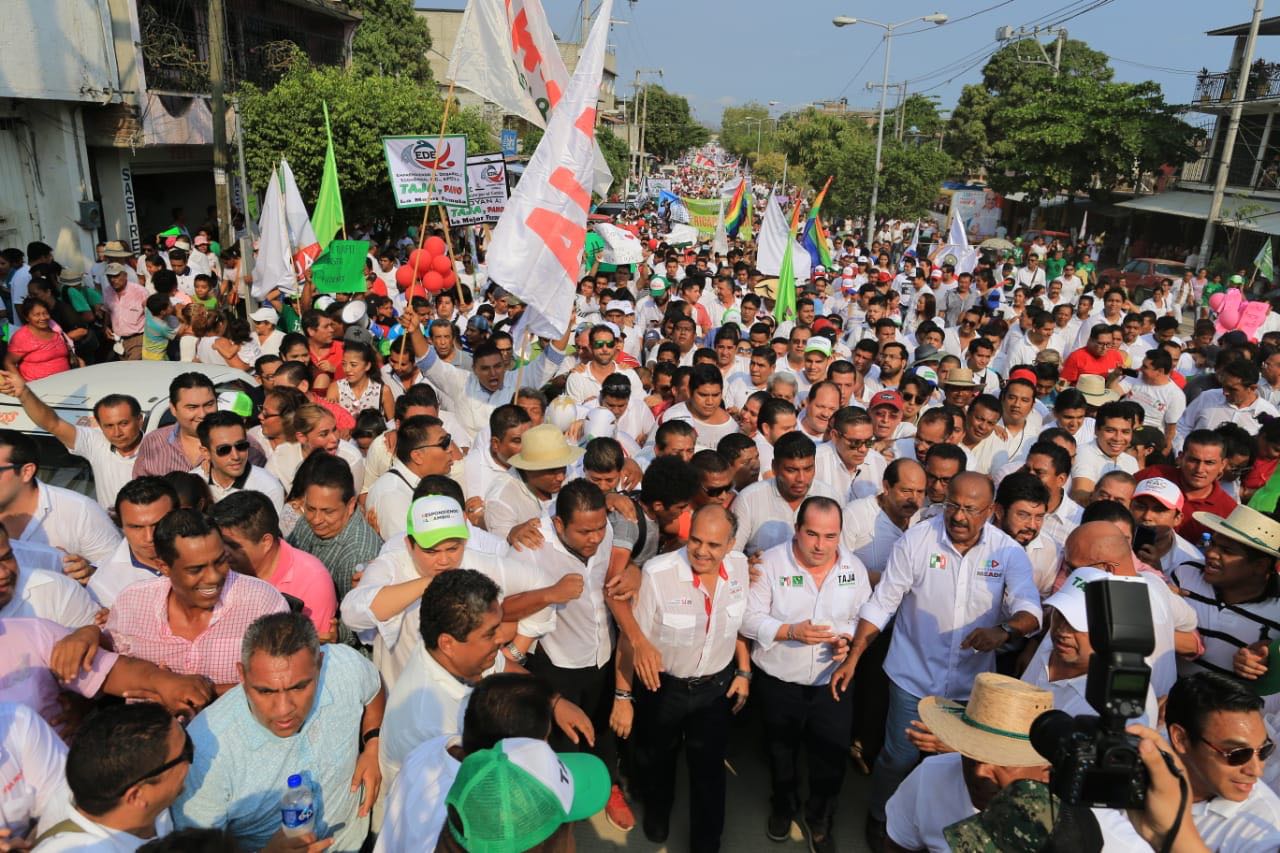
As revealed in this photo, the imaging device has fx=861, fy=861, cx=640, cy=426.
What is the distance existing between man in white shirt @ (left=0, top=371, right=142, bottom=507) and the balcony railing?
31395 millimetres

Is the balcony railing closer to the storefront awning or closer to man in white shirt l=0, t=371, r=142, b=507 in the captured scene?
the storefront awning

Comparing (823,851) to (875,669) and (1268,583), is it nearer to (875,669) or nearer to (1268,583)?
(875,669)

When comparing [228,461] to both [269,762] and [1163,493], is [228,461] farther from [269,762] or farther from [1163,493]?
[1163,493]

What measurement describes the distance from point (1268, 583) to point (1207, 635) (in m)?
0.35

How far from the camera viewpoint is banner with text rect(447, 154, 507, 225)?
1110 centimetres

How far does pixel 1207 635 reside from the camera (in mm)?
3719

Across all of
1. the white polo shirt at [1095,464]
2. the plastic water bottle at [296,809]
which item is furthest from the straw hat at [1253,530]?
the plastic water bottle at [296,809]

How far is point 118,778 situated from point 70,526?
2257 mm

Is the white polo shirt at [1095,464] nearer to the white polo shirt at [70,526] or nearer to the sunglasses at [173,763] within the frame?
the sunglasses at [173,763]

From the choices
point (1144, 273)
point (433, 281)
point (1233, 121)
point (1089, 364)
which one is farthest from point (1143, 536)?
point (1144, 273)

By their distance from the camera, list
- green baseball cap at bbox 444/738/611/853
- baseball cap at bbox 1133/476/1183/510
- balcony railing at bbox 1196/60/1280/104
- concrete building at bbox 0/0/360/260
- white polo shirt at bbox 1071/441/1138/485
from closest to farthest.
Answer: green baseball cap at bbox 444/738/611/853 → baseball cap at bbox 1133/476/1183/510 → white polo shirt at bbox 1071/441/1138/485 → concrete building at bbox 0/0/360/260 → balcony railing at bbox 1196/60/1280/104

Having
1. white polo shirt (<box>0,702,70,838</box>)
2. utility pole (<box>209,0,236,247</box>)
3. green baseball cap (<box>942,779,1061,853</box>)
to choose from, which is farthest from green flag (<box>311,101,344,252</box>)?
green baseball cap (<box>942,779,1061,853</box>)

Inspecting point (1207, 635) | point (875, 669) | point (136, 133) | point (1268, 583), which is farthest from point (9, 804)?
point (136, 133)

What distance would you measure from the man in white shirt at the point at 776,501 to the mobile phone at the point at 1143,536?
167 centimetres
